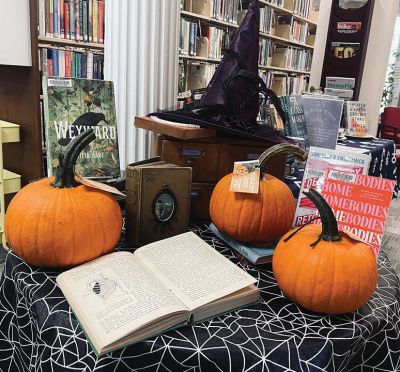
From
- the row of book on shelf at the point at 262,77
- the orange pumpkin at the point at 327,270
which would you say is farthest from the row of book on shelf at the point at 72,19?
the orange pumpkin at the point at 327,270

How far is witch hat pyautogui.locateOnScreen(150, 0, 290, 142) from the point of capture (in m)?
1.09

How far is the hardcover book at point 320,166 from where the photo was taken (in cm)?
90

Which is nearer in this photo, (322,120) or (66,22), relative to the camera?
(322,120)

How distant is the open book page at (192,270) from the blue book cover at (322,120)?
3.90 ft

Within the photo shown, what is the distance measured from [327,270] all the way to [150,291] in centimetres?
32

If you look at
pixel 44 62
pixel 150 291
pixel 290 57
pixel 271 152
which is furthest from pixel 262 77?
Result: pixel 150 291

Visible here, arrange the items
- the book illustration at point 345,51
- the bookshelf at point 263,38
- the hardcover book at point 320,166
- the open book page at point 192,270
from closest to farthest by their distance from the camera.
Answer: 1. the open book page at point 192,270
2. the hardcover book at point 320,166
3. the bookshelf at point 263,38
4. the book illustration at point 345,51

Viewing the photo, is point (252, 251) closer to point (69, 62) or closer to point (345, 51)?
point (69, 62)

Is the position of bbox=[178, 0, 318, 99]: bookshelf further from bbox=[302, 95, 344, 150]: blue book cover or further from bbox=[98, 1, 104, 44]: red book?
bbox=[302, 95, 344, 150]: blue book cover

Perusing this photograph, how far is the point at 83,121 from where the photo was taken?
1.13 m

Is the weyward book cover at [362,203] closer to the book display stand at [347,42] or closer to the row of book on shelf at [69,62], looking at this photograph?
the row of book on shelf at [69,62]

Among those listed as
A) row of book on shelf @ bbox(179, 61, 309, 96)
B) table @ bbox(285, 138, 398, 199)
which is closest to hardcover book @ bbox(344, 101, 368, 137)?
table @ bbox(285, 138, 398, 199)

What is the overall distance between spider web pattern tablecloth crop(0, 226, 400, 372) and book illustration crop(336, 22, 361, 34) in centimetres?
414

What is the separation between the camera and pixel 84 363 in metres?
0.62
